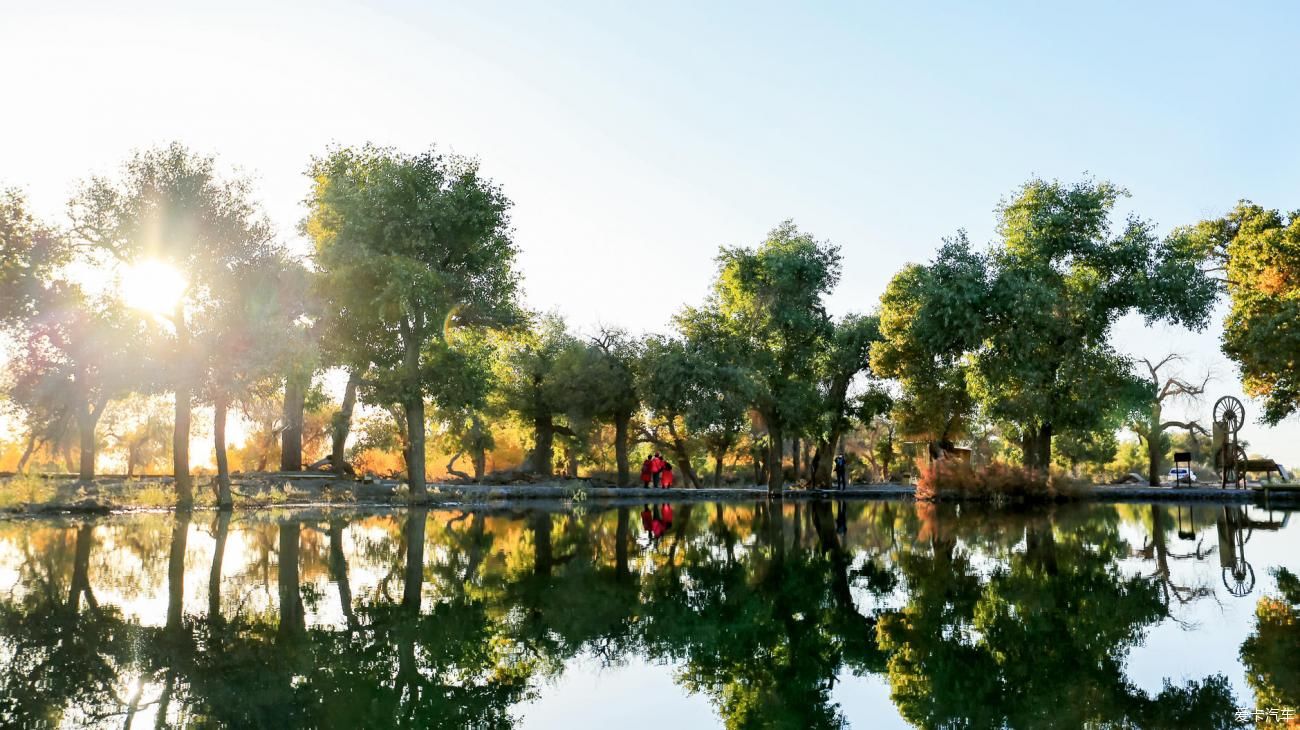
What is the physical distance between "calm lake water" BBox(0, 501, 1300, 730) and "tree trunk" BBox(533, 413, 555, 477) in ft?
110

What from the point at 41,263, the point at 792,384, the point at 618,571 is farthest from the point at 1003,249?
the point at 41,263

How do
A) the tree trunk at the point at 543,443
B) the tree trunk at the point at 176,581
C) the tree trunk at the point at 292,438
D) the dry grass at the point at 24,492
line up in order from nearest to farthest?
the tree trunk at the point at 176,581 → the dry grass at the point at 24,492 → the tree trunk at the point at 292,438 → the tree trunk at the point at 543,443

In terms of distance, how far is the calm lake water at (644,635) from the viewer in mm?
5918

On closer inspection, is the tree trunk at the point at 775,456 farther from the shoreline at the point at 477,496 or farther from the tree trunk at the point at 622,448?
the tree trunk at the point at 622,448

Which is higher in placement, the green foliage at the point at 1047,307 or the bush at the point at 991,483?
the green foliage at the point at 1047,307

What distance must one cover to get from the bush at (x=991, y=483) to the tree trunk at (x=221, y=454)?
A: 983 inches

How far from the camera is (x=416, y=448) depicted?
110ft

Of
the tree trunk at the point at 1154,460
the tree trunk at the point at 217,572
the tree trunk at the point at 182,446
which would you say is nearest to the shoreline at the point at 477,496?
the tree trunk at the point at 182,446

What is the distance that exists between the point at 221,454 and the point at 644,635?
77.4ft

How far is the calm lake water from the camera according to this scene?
592 centimetres

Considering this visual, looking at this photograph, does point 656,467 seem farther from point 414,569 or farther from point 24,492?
point 414,569

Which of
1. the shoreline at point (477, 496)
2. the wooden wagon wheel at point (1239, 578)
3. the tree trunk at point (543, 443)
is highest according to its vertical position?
the tree trunk at point (543, 443)

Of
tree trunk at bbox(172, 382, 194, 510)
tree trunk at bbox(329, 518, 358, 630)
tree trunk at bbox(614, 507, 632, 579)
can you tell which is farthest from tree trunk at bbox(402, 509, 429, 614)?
tree trunk at bbox(172, 382, 194, 510)

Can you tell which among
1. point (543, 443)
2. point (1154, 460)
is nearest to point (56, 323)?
point (543, 443)
